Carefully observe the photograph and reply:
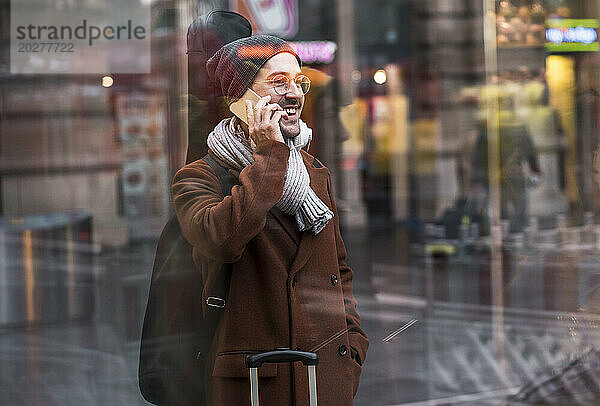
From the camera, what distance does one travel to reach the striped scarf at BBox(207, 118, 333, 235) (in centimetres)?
207

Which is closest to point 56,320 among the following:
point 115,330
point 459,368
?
point 115,330

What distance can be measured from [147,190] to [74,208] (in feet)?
1.62

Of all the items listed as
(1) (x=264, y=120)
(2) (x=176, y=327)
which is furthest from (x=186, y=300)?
(1) (x=264, y=120)

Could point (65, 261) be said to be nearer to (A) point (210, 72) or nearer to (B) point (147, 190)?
(B) point (147, 190)

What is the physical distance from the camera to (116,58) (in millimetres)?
3156

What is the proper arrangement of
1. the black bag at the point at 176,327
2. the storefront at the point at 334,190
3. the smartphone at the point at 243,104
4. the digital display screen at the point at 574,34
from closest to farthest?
1. the smartphone at the point at 243,104
2. the black bag at the point at 176,327
3. the storefront at the point at 334,190
4. the digital display screen at the point at 574,34

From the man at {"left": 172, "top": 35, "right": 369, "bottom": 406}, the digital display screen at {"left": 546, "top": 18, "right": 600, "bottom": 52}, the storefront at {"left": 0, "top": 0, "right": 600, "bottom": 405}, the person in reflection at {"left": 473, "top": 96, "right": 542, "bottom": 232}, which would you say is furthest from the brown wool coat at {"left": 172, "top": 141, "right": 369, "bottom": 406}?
the person in reflection at {"left": 473, "top": 96, "right": 542, "bottom": 232}

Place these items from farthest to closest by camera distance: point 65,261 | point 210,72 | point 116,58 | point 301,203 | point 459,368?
1. point 65,261
2. point 459,368
3. point 116,58
4. point 210,72
5. point 301,203

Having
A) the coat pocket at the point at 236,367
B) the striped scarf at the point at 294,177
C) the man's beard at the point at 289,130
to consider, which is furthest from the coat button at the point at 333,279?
the man's beard at the point at 289,130

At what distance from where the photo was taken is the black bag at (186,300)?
7.37 ft

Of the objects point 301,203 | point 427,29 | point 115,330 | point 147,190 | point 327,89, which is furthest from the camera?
point 427,29

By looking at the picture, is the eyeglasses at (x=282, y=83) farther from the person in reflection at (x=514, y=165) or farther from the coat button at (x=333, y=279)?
the person in reflection at (x=514, y=165)

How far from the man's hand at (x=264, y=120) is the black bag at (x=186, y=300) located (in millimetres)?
134

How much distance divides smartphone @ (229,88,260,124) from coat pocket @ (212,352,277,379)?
1.84ft
